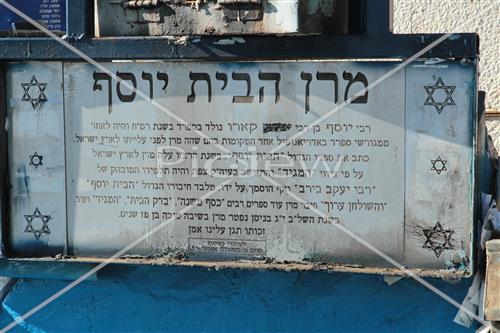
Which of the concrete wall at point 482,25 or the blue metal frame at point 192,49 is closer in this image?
the blue metal frame at point 192,49

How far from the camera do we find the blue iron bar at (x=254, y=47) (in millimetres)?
2471

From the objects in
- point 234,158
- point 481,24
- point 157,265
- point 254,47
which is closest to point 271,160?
point 234,158

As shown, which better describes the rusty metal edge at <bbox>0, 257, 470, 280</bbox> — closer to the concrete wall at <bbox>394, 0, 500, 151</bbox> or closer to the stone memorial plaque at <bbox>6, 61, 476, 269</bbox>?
the stone memorial plaque at <bbox>6, 61, 476, 269</bbox>

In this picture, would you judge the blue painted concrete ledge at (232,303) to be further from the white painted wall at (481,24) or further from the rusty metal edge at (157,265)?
the white painted wall at (481,24)

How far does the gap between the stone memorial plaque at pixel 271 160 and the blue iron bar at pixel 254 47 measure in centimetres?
4

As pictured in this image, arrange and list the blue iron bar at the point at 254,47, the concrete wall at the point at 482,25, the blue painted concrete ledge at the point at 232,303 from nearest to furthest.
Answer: the blue iron bar at the point at 254,47
the blue painted concrete ledge at the point at 232,303
the concrete wall at the point at 482,25

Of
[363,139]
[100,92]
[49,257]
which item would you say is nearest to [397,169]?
[363,139]

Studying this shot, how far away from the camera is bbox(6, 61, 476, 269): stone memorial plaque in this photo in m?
2.50

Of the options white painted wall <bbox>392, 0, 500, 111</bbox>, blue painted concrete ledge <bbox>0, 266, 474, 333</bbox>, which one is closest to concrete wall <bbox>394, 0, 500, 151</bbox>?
white painted wall <bbox>392, 0, 500, 111</bbox>

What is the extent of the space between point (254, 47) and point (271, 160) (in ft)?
1.25

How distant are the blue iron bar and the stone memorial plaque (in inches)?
1.6

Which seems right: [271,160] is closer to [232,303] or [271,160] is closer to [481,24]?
[232,303]

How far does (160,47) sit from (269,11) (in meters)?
0.39

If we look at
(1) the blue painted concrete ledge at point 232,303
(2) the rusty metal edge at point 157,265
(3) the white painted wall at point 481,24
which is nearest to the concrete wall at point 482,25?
(3) the white painted wall at point 481,24
